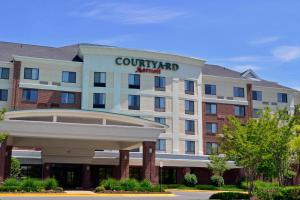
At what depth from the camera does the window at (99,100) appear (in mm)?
52781

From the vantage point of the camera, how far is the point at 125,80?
54.2 metres

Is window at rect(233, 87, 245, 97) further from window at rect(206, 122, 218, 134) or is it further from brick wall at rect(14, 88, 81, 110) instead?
brick wall at rect(14, 88, 81, 110)

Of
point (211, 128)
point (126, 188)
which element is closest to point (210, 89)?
point (211, 128)

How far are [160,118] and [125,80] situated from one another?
Result: 6.46m

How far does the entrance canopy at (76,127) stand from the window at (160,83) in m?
16.8

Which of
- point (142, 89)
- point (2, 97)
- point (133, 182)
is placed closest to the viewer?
point (133, 182)

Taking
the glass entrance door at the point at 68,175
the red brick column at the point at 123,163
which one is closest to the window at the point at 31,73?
the glass entrance door at the point at 68,175

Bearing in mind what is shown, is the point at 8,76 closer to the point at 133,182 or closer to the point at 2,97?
the point at 2,97

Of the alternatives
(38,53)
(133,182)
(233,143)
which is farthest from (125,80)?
(233,143)

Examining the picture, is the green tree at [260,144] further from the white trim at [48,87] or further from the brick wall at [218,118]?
the brick wall at [218,118]

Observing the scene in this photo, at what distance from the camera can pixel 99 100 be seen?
53031mm

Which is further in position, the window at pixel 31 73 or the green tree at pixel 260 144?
the window at pixel 31 73

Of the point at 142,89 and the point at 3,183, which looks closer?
the point at 3,183

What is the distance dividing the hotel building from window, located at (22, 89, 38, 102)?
0.11 m
